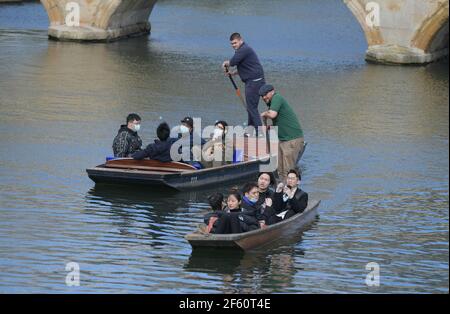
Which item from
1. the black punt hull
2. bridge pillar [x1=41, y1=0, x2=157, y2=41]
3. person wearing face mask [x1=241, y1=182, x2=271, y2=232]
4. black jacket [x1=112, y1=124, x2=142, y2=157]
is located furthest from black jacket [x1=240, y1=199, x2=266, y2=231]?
bridge pillar [x1=41, y1=0, x2=157, y2=41]

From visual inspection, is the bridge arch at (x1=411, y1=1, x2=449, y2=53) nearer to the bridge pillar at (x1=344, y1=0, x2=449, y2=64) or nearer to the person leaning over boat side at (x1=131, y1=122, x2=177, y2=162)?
the bridge pillar at (x1=344, y1=0, x2=449, y2=64)

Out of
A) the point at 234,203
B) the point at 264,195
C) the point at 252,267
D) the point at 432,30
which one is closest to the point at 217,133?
the point at 264,195

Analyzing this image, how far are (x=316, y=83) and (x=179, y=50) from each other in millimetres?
7190

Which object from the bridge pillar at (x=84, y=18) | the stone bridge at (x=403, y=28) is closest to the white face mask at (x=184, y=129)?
the stone bridge at (x=403, y=28)

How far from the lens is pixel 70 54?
3719 centimetres

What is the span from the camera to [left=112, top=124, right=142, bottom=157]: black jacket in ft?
69.7

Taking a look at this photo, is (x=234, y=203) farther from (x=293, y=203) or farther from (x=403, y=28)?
(x=403, y=28)

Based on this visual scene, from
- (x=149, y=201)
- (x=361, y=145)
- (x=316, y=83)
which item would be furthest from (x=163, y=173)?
(x=316, y=83)

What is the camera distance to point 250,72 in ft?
77.8

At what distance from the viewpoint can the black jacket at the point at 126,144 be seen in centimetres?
2125

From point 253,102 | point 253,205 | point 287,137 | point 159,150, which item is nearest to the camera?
point 253,205

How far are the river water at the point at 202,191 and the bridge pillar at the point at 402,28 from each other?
61cm

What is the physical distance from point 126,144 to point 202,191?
152 cm

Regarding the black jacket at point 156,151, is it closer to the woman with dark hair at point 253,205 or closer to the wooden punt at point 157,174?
the wooden punt at point 157,174
